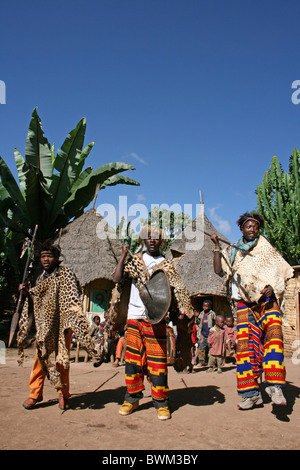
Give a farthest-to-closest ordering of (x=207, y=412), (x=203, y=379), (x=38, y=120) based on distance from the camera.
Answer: (x=38, y=120) → (x=203, y=379) → (x=207, y=412)

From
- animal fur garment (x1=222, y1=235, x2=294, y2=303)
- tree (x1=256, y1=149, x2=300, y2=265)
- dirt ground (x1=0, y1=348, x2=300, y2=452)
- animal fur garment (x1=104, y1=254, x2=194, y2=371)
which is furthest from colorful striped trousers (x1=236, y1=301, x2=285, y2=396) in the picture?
tree (x1=256, y1=149, x2=300, y2=265)

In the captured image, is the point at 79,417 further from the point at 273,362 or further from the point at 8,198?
the point at 8,198

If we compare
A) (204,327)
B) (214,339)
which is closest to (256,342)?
Result: (214,339)

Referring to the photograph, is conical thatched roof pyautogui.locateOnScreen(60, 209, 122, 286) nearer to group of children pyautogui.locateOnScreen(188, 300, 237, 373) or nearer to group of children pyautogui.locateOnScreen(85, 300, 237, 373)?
group of children pyautogui.locateOnScreen(85, 300, 237, 373)

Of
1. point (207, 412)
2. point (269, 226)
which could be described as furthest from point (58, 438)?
→ point (269, 226)

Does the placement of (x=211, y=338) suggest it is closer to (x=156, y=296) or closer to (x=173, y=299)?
(x=173, y=299)

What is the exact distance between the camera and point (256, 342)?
429 cm

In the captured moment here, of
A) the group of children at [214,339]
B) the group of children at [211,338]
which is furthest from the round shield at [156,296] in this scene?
the group of children at [214,339]

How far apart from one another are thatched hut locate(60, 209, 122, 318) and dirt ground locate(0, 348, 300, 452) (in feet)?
27.0

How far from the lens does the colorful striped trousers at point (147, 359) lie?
3.99 meters

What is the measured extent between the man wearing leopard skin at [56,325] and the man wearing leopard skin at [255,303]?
168 cm

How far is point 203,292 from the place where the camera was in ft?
46.2

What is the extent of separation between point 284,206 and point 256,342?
1495 cm
